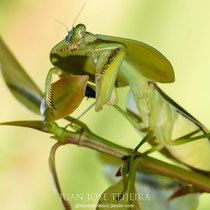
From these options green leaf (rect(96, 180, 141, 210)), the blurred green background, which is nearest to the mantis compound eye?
green leaf (rect(96, 180, 141, 210))

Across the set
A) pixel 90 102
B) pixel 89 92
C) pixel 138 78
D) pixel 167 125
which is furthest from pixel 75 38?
pixel 90 102

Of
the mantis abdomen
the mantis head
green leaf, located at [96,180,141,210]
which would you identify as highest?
the mantis head

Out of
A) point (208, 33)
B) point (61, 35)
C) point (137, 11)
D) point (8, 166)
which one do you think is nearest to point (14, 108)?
point (8, 166)

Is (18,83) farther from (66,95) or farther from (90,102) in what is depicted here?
(90,102)

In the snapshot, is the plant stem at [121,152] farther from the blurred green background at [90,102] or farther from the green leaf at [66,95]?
the blurred green background at [90,102]

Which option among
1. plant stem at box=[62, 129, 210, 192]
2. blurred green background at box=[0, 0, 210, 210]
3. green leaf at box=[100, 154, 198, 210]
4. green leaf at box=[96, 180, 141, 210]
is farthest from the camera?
blurred green background at box=[0, 0, 210, 210]

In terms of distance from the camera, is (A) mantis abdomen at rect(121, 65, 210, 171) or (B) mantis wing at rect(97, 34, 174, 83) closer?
(B) mantis wing at rect(97, 34, 174, 83)

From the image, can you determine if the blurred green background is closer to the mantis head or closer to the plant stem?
the plant stem
